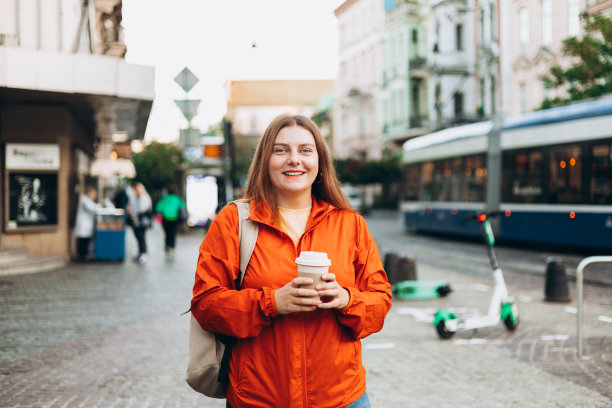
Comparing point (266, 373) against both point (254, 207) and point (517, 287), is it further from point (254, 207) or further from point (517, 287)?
point (517, 287)

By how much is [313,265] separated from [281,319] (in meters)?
0.32

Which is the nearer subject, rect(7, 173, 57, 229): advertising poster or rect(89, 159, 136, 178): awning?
rect(7, 173, 57, 229): advertising poster

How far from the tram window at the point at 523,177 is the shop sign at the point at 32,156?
11096 millimetres

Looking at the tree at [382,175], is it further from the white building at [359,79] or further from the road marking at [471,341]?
the road marking at [471,341]

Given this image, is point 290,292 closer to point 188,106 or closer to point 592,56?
point 188,106

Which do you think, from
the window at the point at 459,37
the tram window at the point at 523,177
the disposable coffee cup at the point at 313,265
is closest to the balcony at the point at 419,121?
the window at the point at 459,37

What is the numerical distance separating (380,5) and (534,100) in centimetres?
2279

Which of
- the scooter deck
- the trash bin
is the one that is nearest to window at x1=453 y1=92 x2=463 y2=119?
the trash bin

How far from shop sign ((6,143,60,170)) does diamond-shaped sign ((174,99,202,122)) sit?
4180 millimetres

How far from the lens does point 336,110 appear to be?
218 feet

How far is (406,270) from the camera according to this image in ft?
35.4

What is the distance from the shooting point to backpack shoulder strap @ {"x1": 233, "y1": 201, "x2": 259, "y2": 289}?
2.72 meters

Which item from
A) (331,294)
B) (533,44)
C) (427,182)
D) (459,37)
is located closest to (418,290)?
(331,294)

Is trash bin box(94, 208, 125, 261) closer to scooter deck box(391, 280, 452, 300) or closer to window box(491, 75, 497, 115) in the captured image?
scooter deck box(391, 280, 452, 300)
